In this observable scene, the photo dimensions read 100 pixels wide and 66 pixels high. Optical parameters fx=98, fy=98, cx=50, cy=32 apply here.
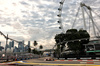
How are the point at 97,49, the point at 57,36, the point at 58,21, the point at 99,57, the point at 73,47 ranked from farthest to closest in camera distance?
the point at 57,36, the point at 58,21, the point at 97,49, the point at 73,47, the point at 99,57

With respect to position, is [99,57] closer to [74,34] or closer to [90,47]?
[74,34]

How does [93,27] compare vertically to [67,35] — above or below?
above

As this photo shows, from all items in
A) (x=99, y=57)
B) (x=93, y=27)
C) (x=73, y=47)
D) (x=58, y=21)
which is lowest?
(x=99, y=57)

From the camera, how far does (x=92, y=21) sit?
Answer: 63.8 meters

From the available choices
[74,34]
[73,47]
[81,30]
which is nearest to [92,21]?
[81,30]

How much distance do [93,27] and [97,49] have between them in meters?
14.6

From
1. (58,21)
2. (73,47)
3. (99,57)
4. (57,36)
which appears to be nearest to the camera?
(99,57)

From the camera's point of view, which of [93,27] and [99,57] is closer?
[99,57]

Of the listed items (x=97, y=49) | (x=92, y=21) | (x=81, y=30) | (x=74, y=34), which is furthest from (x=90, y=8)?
(x=97, y=49)

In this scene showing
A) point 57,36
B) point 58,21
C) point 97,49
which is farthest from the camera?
Result: point 57,36

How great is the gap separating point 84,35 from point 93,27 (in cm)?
862

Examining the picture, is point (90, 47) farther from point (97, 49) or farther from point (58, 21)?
point (58, 21)

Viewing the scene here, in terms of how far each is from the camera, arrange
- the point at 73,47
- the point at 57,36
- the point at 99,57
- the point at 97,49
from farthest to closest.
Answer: the point at 57,36 → the point at 97,49 → the point at 73,47 → the point at 99,57

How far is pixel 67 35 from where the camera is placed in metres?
63.7
